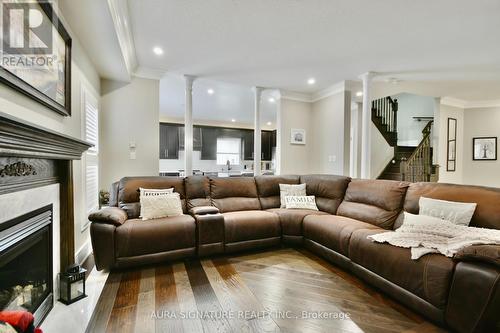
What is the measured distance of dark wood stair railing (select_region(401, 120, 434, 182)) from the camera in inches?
209

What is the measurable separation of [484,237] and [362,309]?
1071mm

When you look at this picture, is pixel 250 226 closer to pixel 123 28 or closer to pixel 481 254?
pixel 481 254

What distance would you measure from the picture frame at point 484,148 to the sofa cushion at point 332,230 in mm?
5724

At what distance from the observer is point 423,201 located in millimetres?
2416

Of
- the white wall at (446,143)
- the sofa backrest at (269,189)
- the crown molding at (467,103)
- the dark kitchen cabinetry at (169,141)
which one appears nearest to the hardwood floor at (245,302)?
the sofa backrest at (269,189)

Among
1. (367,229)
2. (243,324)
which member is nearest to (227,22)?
(367,229)

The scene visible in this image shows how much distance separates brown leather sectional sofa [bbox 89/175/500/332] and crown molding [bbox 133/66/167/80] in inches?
74.4

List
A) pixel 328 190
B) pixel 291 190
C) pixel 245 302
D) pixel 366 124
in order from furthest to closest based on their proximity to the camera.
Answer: pixel 366 124
pixel 291 190
pixel 328 190
pixel 245 302

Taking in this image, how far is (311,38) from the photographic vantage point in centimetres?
294

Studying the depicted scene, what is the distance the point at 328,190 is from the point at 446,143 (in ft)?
15.1

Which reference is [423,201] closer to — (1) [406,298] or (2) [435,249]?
(2) [435,249]

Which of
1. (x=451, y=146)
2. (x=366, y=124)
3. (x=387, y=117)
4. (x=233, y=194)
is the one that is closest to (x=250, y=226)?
(x=233, y=194)

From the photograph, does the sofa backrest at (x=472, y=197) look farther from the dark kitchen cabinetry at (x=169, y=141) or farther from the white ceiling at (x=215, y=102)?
the dark kitchen cabinetry at (x=169, y=141)

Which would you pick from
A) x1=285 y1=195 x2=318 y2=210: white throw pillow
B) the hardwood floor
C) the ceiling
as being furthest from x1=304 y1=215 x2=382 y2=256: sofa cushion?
the ceiling
